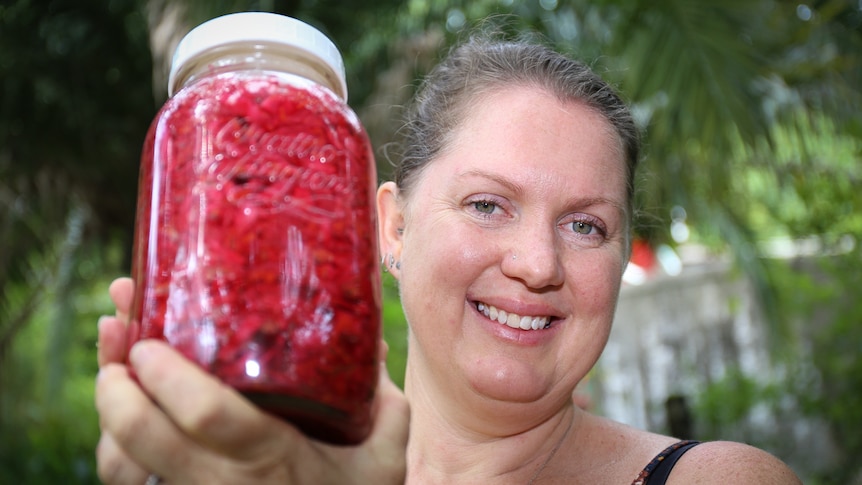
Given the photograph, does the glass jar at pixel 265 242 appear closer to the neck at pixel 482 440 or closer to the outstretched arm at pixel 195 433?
the outstretched arm at pixel 195 433

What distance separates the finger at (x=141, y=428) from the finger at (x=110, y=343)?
0.26 ft

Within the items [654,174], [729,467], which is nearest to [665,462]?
[729,467]

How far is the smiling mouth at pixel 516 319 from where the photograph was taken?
1.09 metres

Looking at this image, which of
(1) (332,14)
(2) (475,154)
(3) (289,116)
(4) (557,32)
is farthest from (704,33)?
(3) (289,116)

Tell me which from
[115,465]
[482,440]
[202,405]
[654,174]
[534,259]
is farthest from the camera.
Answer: [654,174]

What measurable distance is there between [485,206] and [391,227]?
0.27 metres

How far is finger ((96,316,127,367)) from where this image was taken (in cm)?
66

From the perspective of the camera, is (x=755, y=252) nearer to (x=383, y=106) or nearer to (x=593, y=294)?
(x=383, y=106)

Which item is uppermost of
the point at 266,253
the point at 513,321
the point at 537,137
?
the point at 266,253

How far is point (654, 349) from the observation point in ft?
18.5

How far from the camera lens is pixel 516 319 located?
3.59 feet

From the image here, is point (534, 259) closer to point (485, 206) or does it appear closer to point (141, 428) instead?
point (485, 206)

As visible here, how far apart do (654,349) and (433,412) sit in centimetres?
462

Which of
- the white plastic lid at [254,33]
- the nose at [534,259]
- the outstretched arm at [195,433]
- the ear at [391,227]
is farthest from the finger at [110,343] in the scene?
the ear at [391,227]
